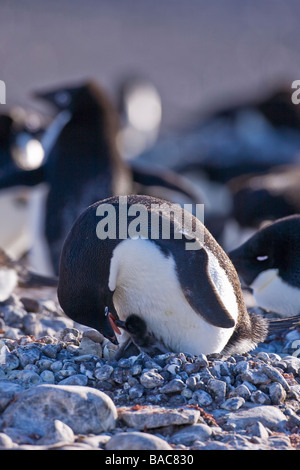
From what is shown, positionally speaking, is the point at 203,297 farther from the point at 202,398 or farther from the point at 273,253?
the point at 273,253

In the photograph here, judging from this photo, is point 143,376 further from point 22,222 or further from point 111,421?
point 22,222

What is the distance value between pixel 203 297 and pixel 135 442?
1082 mm

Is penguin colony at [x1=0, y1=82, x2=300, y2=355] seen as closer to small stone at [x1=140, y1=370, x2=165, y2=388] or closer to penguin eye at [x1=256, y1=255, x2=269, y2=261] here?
small stone at [x1=140, y1=370, x2=165, y2=388]

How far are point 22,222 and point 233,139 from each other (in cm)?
749

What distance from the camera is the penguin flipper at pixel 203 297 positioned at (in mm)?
4227

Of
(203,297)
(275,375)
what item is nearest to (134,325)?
(203,297)

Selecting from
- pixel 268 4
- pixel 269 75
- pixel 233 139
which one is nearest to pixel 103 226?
pixel 233 139

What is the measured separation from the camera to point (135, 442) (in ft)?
10.8

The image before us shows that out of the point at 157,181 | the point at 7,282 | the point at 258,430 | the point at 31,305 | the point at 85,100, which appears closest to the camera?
the point at 258,430

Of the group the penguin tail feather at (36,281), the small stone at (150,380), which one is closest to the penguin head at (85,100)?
the penguin tail feather at (36,281)

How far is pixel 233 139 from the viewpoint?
1560 cm

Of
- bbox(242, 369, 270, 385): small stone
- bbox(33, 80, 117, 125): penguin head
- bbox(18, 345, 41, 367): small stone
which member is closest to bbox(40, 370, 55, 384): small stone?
bbox(18, 345, 41, 367): small stone

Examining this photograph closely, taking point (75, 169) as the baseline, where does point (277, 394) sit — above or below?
below
